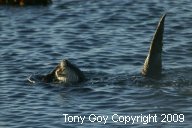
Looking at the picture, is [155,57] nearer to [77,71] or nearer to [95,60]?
[77,71]

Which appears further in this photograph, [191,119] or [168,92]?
[168,92]

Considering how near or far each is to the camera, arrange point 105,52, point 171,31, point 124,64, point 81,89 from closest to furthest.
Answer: point 81,89
point 124,64
point 105,52
point 171,31

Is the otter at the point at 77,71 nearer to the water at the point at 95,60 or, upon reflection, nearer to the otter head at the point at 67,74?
the otter head at the point at 67,74

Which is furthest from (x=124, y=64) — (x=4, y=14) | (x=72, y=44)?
(x=4, y=14)

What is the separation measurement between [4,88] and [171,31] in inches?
392

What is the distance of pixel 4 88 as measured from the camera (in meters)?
23.5

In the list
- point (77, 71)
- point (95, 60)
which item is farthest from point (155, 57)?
point (95, 60)

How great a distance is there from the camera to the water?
2084 cm

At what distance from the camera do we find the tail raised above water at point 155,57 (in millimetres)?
23375

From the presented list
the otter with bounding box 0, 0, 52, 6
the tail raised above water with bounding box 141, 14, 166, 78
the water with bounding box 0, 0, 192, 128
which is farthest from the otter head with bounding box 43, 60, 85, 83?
the otter with bounding box 0, 0, 52, 6

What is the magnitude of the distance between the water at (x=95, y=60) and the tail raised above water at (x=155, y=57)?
0.34m

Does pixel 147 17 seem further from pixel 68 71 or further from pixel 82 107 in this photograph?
pixel 82 107

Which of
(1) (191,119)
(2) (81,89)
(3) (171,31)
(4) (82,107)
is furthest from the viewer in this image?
(3) (171,31)

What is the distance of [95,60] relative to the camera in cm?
2692
